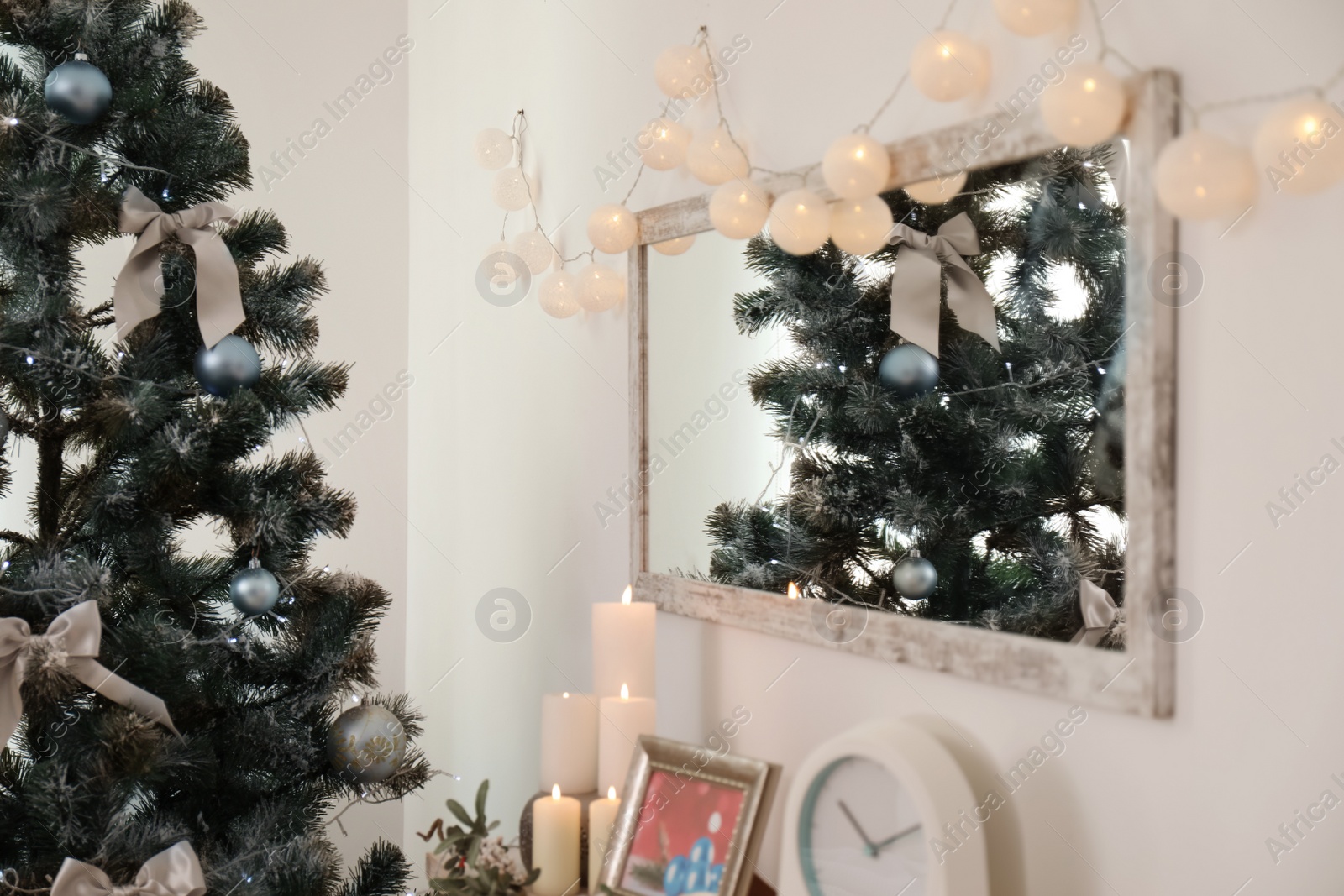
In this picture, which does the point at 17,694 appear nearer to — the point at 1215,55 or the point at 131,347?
the point at 131,347

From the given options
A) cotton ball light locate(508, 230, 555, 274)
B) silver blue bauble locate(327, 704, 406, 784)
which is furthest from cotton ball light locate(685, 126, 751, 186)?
silver blue bauble locate(327, 704, 406, 784)

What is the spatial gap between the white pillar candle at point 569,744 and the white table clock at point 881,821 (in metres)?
0.43

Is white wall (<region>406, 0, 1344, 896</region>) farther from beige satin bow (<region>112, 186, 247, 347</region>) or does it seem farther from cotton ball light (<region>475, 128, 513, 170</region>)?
beige satin bow (<region>112, 186, 247, 347</region>)

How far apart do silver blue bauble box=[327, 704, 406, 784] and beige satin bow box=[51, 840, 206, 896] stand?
0.21m

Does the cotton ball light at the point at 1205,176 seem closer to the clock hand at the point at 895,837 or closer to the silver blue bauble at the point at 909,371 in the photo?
the silver blue bauble at the point at 909,371

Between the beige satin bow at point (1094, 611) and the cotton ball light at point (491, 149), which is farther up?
the cotton ball light at point (491, 149)

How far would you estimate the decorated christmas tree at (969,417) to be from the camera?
2.99ft

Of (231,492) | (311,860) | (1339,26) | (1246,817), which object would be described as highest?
(1339,26)

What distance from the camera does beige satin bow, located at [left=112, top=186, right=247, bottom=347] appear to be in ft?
4.38

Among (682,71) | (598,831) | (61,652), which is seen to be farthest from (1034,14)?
(61,652)

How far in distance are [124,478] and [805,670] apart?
2.83 feet

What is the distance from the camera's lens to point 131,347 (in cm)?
135

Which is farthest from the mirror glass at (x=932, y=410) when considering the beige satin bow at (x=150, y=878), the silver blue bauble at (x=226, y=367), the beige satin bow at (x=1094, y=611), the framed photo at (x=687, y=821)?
the beige satin bow at (x=150, y=878)

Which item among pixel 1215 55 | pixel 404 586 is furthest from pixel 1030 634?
pixel 404 586
